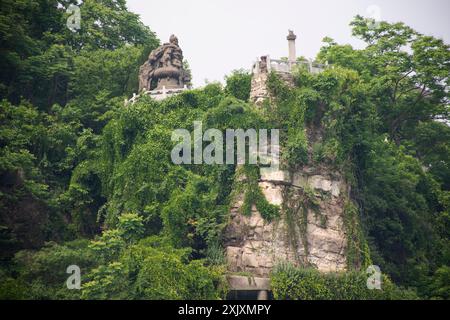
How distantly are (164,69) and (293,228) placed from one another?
400 inches

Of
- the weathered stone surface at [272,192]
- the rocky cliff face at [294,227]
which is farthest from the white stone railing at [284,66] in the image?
the weathered stone surface at [272,192]

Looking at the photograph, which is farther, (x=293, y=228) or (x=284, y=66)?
(x=284, y=66)

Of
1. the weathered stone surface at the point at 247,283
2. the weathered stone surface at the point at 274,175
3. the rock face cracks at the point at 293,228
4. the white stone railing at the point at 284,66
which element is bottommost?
the weathered stone surface at the point at 247,283

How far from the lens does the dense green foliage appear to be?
92.5 ft

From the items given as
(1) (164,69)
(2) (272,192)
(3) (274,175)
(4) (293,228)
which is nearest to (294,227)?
(4) (293,228)

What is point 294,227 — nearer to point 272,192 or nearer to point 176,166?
point 272,192

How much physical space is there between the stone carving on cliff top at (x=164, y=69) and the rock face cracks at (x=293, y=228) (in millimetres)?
7609

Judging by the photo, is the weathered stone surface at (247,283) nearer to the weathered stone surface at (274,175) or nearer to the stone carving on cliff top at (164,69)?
the weathered stone surface at (274,175)

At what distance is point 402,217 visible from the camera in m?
34.4

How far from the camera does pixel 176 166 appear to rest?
31.1 meters

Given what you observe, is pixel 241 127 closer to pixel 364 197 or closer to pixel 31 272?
pixel 364 197

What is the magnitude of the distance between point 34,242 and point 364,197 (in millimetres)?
13232

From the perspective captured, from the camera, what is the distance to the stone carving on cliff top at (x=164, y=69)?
35.0 metres

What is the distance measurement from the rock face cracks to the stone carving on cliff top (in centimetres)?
761
